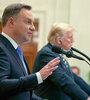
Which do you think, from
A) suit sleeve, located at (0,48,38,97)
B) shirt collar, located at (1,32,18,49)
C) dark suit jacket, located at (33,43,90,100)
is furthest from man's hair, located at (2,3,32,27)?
dark suit jacket, located at (33,43,90,100)

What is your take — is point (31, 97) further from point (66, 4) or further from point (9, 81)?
point (66, 4)

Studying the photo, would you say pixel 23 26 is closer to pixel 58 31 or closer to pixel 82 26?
pixel 58 31

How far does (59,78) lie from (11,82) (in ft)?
2.54

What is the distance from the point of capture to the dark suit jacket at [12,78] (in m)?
1.79

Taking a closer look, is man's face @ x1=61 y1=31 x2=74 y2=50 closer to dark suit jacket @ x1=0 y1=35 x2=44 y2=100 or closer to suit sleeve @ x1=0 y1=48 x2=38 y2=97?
dark suit jacket @ x1=0 y1=35 x2=44 y2=100

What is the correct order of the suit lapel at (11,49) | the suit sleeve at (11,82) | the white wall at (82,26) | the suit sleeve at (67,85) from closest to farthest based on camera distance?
the suit sleeve at (11,82), the suit lapel at (11,49), the suit sleeve at (67,85), the white wall at (82,26)

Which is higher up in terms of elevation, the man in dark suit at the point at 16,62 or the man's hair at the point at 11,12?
the man's hair at the point at 11,12

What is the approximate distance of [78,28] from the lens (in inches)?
239

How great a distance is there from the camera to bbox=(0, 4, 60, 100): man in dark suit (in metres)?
1.80

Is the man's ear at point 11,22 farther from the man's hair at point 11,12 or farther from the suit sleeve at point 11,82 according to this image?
the suit sleeve at point 11,82

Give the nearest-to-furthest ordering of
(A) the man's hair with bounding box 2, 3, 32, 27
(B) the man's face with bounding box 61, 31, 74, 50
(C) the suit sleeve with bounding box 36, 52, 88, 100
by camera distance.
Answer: (A) the man's hair with bounding box 2, 3, 32, 27
(C) the suit sleeve with bounding box 36, 52, 88, 100
(B) the man's face with bounding box 61, 31, 74, 50

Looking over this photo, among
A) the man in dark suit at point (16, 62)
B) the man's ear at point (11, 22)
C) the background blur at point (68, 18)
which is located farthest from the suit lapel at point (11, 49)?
the background blur at point (68, 18)

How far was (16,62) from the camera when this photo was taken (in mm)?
1946

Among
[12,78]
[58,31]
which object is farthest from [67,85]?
[12,78]
